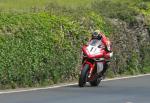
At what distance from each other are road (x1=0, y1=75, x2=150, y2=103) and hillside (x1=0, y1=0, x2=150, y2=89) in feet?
3.68

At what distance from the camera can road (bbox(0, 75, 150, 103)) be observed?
13.7m

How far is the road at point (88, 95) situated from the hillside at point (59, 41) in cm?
112

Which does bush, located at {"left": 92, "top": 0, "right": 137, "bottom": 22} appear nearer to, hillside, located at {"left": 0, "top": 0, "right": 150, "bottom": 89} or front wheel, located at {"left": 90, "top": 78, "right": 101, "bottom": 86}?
hillside, located at {"left": 0, "top": 0, "right": 150, "bottom": 89}

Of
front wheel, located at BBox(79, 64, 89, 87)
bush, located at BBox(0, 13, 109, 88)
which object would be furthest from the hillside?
front wheel, located at BBox(79, 64, 89, 87)

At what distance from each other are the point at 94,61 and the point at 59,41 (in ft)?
5.05

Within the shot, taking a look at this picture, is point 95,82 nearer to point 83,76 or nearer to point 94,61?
point 94,61

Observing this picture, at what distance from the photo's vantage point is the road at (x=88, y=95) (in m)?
13.7

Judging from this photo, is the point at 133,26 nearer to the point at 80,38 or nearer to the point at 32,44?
the point at 80,38

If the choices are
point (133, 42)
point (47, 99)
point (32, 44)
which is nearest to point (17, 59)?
point (32, 44)

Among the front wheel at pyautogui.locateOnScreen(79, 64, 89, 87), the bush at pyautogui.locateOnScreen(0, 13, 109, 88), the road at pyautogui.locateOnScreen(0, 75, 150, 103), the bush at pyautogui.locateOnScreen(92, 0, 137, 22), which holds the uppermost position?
the bush at pyautogui.locateOnScreen(92, 0, 137, 22)

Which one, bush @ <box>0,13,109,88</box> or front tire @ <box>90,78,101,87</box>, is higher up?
bush @ <box>0,13,109,88</box>

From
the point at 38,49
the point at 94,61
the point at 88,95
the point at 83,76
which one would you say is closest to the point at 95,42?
the point at 94,61

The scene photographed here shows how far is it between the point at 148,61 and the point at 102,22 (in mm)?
3420

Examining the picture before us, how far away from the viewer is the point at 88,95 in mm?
14680
